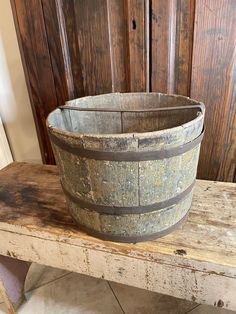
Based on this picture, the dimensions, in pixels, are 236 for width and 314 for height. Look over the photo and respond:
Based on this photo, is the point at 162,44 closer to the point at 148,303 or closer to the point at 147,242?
the point at 147,242

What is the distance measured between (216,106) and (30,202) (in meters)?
0.85

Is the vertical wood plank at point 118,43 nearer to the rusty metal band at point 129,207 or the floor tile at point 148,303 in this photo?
the rusty metal band at point 129,207

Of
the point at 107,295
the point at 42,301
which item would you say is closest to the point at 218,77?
the point at 107,295

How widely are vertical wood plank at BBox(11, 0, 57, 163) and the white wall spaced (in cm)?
18

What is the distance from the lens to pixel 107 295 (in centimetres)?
123

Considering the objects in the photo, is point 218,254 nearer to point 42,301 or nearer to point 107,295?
point 107,295

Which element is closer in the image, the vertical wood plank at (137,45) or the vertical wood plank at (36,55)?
the vertical wood plank at (137,45)

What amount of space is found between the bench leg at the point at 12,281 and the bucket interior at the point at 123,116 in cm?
67

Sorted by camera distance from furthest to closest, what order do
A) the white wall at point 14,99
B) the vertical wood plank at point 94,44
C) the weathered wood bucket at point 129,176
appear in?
the white wall at point 14,99 → the vertical wood plank at point 94,44 → the weathered wood bucket at point 129,176

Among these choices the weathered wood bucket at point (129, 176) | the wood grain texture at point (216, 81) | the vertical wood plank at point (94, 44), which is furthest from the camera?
the vertical wood plank at point (94, 44)

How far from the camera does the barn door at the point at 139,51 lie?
94 cm

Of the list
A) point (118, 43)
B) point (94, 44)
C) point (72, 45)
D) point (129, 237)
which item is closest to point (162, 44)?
point (118, 43)

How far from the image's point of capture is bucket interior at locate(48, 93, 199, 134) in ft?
3.18

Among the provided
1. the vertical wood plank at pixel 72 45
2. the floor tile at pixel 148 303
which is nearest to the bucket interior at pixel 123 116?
the vertical wood plank at pixel 72 45
